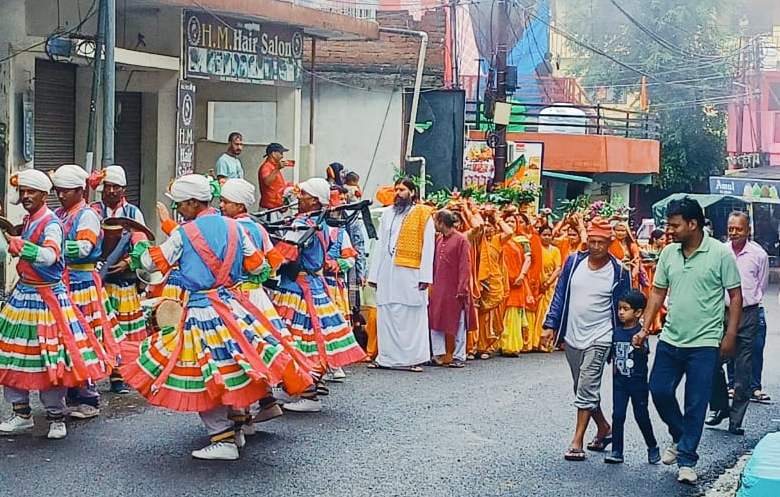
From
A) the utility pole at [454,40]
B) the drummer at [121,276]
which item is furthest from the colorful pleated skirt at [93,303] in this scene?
the utility pole at [454,40]

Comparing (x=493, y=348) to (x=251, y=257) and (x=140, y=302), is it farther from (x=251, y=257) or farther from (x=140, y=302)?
(x=251, y=257)

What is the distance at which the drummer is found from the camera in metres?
9.63

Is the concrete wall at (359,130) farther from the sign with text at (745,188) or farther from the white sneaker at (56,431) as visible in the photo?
the white sneaker at (56,431)

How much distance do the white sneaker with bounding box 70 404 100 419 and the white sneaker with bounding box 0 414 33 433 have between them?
556 millimetres

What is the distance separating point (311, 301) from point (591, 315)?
7.15 ft

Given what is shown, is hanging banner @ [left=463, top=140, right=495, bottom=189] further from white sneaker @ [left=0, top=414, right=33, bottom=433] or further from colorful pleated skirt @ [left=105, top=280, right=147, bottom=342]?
white sneaker @ [left=0, top=414, right=33, bottom=433]

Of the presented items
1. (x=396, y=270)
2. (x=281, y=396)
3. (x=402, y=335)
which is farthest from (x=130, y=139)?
(x=281, y=396)

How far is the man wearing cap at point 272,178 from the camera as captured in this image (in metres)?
16.8

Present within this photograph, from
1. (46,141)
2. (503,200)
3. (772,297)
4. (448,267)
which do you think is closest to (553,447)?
(448,267)

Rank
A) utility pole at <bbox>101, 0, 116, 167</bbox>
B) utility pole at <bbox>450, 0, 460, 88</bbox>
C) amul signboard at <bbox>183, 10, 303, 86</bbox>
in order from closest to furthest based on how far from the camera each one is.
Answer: utility pole at <bbox>101, 0, 116, 167</bbox> < amul signboard at <bbox>183, 10, 303, 86</bbox> < utility pole at <bbox>450, 0, 460, 88</bbox>

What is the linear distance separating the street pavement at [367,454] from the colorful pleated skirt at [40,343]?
16.7 inches

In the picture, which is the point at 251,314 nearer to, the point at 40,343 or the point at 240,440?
the point at 240,440

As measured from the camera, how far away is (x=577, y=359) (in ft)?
28.4

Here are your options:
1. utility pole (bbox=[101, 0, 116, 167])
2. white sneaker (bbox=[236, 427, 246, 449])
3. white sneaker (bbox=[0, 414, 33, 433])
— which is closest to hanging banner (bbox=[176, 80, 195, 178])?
utility pole (bbox=[101, 0, 116, 167])
